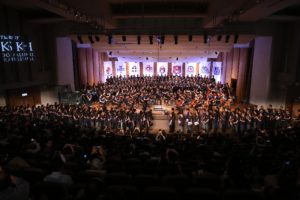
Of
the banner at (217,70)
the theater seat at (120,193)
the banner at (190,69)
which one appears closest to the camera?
the theater seat at (120,193)

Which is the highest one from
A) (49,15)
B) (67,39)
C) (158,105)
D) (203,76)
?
(49,15)

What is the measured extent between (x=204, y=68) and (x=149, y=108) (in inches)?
601

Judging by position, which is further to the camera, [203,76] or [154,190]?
[203,76]

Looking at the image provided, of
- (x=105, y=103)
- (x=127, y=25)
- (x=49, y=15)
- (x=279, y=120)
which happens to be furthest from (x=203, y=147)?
(x=49, y=15)

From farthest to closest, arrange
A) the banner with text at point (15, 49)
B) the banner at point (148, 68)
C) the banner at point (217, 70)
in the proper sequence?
1. the banner at point (148, 68)
2. the banner at point (217, 70)
3. the banner with text at point (15, 49)

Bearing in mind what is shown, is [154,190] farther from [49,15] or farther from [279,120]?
[49,15]

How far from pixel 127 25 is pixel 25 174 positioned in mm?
16792

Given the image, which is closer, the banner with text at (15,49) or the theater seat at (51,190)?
the theater seat at (51,190)

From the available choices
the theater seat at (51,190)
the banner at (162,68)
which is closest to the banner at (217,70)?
the banner at (162,68)

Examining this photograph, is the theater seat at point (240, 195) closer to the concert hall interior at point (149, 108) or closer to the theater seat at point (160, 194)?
the concert hall interior at point (149, 108)

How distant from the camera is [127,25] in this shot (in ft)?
65.0

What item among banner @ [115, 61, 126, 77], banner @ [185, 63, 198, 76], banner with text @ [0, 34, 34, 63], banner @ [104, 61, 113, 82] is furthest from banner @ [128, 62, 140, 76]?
banner with text @ [0, 34, 34, 63]

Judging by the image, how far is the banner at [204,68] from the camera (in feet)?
102

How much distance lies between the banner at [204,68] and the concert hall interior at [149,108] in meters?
1.66
